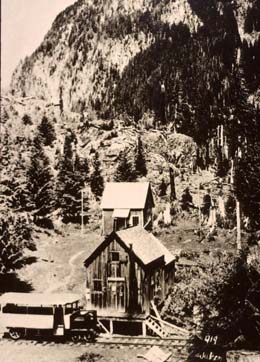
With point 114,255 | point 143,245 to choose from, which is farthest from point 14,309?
point 143,245

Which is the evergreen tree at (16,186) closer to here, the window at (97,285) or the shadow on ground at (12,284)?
the shadow on ground at (12,284)

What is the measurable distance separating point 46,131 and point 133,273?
11.7 ft

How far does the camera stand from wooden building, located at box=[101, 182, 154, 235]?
9047mm

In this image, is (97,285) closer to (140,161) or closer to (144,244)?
(144,244)

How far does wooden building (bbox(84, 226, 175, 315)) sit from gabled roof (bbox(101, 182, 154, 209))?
1.63 ft

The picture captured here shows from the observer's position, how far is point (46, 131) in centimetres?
1085

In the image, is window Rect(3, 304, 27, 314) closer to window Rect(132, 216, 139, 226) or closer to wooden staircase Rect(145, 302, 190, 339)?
wooden staircase Rect(145, 302, 190, 339)

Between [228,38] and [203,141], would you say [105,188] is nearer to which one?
[203,141]

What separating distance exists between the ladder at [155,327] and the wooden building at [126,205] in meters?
1.62

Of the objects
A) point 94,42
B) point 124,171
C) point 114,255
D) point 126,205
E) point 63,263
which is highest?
point 94,42

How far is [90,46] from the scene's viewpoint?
9.22 meters

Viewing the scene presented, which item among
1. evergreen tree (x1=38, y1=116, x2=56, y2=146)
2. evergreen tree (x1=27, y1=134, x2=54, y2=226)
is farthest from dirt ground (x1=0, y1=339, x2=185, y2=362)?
evergreen tree (x1=38, y1=116, x2=56, y2=146)

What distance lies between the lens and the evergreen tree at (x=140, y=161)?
Result: 349 inches

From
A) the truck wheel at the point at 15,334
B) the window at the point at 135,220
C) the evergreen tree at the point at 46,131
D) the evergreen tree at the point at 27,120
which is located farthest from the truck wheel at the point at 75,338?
the evergreen tree at the point at 27,120
